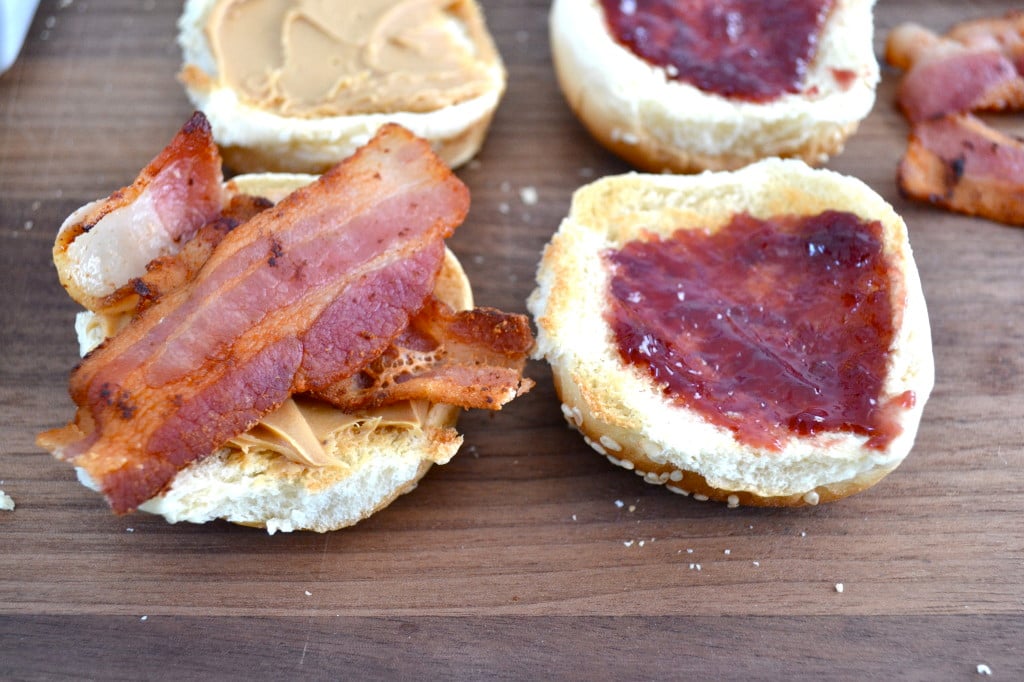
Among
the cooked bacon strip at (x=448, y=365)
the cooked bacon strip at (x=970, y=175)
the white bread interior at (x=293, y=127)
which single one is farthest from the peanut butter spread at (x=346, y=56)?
the cooked bacon strip at (x=970, y=175)

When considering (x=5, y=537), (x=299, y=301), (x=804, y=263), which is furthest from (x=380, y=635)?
(x=804, y=263)

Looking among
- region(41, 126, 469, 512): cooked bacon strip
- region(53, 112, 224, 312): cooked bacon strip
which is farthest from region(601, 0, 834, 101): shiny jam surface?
region(53, 112, 224, 312): cooked bacon strip

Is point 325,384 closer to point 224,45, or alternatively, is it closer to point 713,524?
point 713,524

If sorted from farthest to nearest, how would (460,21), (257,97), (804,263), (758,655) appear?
(460,21) < (257,97) < (804,263) < (758,655)

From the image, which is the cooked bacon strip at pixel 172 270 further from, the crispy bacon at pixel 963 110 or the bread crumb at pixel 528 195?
the crispy bacon at pixel 963 110

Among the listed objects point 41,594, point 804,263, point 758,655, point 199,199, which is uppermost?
point 199,199

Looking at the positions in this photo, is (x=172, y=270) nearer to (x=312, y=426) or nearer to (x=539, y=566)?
(x=312, y=426)
